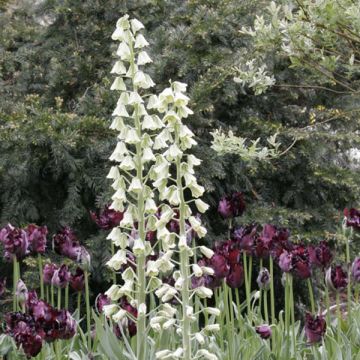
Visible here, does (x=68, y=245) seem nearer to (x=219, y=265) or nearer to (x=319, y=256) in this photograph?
(x=219, y=265)

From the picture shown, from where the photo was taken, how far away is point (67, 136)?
378cm

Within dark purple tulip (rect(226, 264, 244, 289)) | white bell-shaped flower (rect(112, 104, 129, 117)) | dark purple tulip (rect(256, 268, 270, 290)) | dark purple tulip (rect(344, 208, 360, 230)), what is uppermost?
white bell-shaped flower (rect(112, 104, 129, 117))

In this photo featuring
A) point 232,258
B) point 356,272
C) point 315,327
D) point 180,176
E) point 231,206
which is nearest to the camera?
point 180,176

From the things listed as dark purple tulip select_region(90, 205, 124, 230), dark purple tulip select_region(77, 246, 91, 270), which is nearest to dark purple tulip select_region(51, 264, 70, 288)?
dark purple tulip select_region(77, 246, 91, 270)

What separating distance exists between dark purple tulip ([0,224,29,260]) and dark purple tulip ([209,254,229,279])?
0.76 m

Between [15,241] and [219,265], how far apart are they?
82cm

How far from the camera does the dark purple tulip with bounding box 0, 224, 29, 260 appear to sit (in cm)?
299

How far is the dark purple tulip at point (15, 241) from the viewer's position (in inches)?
118

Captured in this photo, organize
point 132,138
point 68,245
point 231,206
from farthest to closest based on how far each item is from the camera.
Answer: point 231,206 < point 68,245 < point 132,138

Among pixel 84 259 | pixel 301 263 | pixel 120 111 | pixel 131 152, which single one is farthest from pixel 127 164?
pixel 301 263

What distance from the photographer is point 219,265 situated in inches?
111

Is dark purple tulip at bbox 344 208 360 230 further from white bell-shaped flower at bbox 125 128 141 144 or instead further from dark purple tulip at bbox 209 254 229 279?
white bell-shaped flower at bbox 125 128 141 144

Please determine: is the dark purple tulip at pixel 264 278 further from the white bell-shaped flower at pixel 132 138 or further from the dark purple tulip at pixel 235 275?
the white bell-shaped flower at pixel 132 138

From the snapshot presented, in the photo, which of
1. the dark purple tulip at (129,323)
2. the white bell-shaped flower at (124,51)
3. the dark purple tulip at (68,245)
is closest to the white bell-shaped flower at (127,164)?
the white bell-shaped flower at (124,51)
